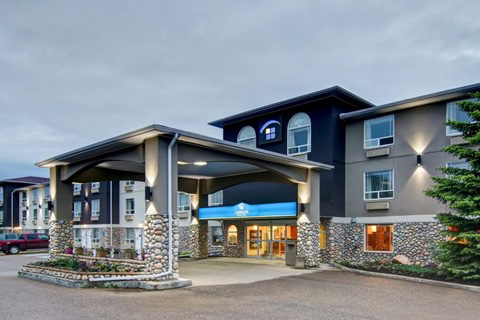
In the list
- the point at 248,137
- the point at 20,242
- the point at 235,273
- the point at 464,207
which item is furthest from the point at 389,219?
the point at 20,242

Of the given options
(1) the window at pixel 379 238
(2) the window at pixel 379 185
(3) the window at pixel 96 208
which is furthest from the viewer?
(3) the window at pixel 96 208

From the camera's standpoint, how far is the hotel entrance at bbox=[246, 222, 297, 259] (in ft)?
74.7

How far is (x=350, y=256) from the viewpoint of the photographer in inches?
856

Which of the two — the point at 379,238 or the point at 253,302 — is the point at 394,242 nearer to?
the point at 379,238

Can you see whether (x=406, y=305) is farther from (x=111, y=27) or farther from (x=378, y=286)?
(x=111, y=27)

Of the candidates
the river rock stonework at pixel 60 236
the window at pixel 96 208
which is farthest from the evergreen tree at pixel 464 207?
the window at pixel 96 208

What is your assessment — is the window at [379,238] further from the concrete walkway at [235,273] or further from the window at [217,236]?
the window at [217,236]

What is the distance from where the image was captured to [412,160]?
1998cm

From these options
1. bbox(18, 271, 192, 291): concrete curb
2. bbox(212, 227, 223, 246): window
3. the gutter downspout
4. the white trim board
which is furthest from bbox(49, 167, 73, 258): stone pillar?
the white trim board

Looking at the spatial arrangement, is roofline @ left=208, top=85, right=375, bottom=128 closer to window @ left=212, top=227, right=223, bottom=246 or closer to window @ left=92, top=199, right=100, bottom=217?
window @ left=212, top=227, right=223, bottom=246

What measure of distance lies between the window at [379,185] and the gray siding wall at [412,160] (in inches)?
9.4

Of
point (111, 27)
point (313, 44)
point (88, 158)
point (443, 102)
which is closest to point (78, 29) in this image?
point (111, 27)

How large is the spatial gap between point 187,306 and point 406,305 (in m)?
5.32

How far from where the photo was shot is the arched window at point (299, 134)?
2255 cm
